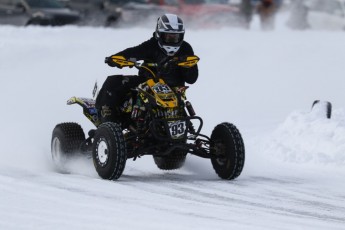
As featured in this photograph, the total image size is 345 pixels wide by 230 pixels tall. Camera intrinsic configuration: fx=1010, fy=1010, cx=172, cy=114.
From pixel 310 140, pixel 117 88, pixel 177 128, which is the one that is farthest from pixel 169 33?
pixel 310 140

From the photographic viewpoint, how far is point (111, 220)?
8.34m

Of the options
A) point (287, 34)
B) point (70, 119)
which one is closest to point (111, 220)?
point (70, 119)

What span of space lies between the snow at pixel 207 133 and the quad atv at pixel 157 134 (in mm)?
243

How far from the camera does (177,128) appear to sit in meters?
11.3

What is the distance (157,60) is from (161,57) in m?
0.06

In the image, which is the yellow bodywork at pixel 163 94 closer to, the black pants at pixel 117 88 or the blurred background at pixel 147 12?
the black pants at pixel 117 88

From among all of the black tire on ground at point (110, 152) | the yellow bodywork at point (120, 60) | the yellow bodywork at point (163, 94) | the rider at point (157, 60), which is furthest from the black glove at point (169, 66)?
the black tire on ground at point (110, 152)

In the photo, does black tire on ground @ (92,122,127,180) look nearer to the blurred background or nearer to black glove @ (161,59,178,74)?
black glove @ (161,59,178,74)

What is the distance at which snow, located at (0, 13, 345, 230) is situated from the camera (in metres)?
8.88

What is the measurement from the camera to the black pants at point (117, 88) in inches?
464

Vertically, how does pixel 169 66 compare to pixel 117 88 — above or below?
above

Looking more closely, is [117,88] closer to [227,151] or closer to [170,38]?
[170,38]

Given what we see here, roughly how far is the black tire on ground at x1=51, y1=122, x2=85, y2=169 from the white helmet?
1.65 meters

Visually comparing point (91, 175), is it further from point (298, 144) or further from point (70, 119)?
point (70, 119)
